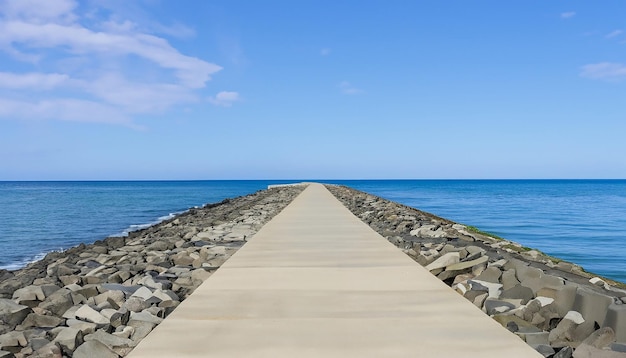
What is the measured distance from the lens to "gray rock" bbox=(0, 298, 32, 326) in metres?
4.05

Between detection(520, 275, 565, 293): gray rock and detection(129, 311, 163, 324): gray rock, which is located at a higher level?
detection(520, 275, 565, 293): gray rock

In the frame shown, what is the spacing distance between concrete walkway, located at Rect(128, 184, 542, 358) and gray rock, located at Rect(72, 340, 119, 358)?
0.22 m

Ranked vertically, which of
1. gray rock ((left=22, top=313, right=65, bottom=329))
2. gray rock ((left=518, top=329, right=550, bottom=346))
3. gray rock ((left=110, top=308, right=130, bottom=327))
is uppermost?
gray rock ((left=518, top=329, right=550, bottom=346))

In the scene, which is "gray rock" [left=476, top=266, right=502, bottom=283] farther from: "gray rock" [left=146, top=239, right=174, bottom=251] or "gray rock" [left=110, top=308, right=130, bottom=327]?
"gray rock" [left=146, top=239, right=174, bottom=251]

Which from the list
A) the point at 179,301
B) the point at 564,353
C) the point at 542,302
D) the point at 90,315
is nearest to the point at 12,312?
the point at 90,315

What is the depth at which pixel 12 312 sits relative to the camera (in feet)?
13.4

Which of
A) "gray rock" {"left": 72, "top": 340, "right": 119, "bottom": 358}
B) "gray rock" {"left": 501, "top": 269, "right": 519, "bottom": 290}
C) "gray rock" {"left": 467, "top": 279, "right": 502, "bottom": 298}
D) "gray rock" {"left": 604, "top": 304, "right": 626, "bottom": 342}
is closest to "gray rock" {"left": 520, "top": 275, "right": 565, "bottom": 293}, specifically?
"gray rock" {"left": 501, "top": 269, "right": 519, "bottom": 290}

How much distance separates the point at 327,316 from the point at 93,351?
1530mm

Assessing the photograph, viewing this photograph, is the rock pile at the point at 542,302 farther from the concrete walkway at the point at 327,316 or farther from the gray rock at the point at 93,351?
the gray rock at the point at 93,351

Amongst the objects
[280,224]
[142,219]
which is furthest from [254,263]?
[142,219]

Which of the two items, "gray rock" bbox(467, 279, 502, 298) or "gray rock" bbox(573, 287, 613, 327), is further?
"gray rock" bbox(467, 279, 502, 298)

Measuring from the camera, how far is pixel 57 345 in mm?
3320

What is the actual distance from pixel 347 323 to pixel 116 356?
147 centimetres

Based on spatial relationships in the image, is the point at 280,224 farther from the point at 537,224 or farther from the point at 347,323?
the point at 537,224
